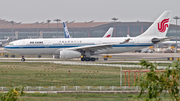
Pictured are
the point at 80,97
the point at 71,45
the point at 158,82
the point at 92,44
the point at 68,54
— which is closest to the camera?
the point at 158,82

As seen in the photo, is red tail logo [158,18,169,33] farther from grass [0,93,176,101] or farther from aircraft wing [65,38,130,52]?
grass [0,93,176,101]

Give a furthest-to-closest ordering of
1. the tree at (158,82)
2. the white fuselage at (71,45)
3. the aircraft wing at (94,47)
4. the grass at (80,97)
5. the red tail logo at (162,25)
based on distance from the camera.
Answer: the red tail logo at (162,25) → the white fuselage at (71,45) → the aircraft wing at (94,47) → the grass at (80,97) → the tree at (158,82)

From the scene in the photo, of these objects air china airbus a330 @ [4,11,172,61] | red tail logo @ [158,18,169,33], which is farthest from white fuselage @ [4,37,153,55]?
red tail logo @ [158,18,169,33]

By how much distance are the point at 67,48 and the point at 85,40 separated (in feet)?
→ 11.8

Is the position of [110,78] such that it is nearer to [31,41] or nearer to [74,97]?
[74,97]

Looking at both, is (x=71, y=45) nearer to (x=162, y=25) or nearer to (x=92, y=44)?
(x=92, y=44)

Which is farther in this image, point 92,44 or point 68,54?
point 92,44

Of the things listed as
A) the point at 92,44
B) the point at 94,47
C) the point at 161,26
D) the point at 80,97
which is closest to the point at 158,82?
the point at 80,97

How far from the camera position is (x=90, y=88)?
88.9 feet

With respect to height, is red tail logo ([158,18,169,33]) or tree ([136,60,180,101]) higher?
red tail logo ([158,18,169,33])

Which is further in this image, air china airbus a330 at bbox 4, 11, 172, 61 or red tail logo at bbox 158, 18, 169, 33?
red tail logo at bbox 158, 18, 169, 33

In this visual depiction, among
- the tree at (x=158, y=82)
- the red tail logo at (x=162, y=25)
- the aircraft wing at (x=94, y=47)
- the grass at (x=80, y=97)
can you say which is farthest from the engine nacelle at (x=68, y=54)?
the tree at (x=158, y=82)

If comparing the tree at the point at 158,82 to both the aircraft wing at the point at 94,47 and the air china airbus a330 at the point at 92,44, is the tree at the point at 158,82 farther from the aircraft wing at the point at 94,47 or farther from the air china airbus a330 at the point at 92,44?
the air china airbus a330 at the point at 92,44

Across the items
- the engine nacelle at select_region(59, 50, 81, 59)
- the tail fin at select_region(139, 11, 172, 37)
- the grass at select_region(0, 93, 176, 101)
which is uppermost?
the tail fin at select_region(139, 11, 172, 37)
